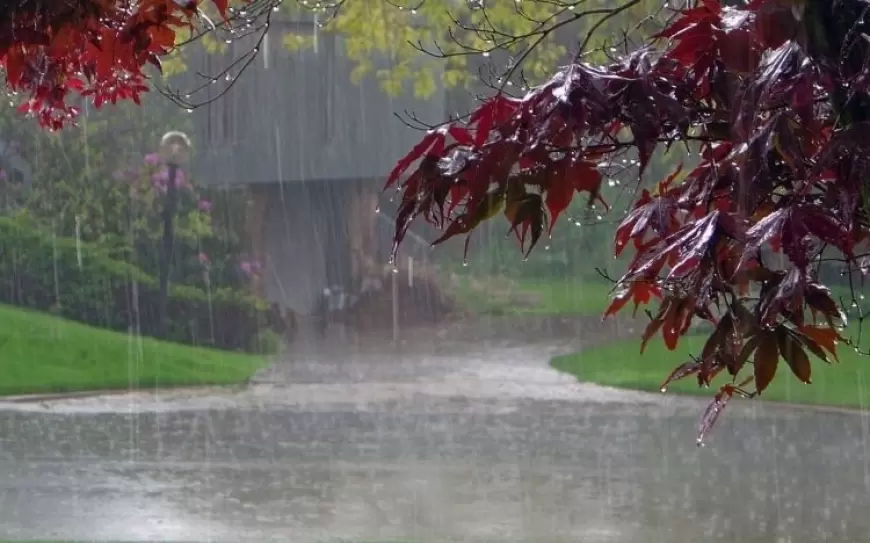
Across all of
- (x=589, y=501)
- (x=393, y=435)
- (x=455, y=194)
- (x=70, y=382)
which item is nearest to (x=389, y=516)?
(x=589, y=501)

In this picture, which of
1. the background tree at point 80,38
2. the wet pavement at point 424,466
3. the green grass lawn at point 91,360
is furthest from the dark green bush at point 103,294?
the background tree at point 80,38

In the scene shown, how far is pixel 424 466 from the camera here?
8.32 metres

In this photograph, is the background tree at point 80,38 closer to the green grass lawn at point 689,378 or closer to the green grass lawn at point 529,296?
the green grass lawn at point 689,378

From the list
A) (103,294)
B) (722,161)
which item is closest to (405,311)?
(103,294)

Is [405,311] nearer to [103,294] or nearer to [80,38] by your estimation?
[103,294]

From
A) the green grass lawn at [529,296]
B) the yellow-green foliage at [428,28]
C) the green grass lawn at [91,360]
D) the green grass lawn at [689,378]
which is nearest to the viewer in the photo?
the yellow-green foliage at [428,28]

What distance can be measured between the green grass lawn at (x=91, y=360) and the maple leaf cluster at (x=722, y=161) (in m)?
10.3

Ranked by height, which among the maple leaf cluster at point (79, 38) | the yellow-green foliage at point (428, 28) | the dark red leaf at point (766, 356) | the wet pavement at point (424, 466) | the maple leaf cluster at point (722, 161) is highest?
the yellow-green foliage at point (428, 28)

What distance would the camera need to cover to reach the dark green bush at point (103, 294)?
14.5m

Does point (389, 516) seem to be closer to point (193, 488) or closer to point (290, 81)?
point (193, 488)

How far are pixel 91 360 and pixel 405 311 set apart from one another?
5.91 meters

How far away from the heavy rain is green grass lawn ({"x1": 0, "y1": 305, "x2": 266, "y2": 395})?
0.05 metres

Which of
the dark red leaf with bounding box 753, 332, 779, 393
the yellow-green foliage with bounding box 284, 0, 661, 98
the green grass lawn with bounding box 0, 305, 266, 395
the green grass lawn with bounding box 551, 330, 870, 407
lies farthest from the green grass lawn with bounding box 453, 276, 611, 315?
the dark red leaf with bounding box 753, 332, 779, 393

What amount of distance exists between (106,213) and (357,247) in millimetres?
4333
